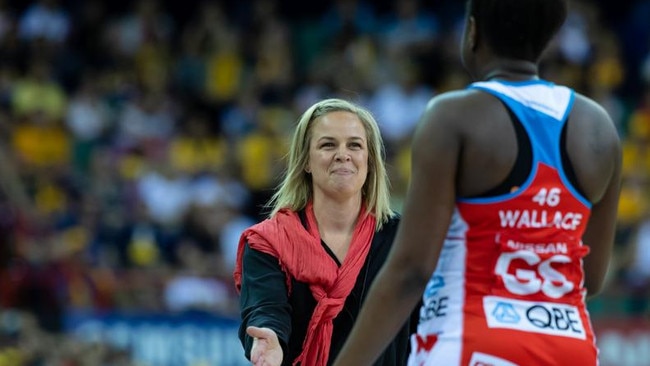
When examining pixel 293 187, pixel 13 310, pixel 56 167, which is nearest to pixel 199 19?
pixel 56 167

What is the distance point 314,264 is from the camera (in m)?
4.95

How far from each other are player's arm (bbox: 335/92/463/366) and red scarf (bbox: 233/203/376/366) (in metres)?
1.22

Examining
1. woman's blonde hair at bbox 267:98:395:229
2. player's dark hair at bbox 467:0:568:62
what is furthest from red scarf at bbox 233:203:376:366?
player's dark hair at bbox 467:0:568:62

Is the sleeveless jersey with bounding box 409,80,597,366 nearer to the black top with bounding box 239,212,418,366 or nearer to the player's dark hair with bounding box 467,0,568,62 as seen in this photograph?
the player's dark hair with bounding box 467,0,568,62

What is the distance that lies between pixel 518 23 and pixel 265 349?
165 cm

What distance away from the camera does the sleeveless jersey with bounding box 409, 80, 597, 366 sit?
3645 mm

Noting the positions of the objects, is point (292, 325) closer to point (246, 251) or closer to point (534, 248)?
point (246, 251)

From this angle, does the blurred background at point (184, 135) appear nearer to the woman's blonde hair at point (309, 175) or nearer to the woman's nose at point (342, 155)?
the woman's blonde hair at point (309, 175)

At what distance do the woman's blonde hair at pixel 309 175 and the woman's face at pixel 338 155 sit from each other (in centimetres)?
3

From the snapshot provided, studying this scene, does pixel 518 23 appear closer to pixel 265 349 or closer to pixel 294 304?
pixel 265 349

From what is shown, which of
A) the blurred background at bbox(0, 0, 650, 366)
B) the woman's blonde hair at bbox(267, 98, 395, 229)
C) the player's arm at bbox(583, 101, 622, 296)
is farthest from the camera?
the blurred background at bbox(0, 0, 650, 366)

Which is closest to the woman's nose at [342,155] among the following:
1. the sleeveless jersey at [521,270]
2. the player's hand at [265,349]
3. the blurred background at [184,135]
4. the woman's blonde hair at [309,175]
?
the woman's blonde hair at [309,175]

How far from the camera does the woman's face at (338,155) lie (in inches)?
203

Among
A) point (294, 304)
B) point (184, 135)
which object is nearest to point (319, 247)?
point (294, 304)
